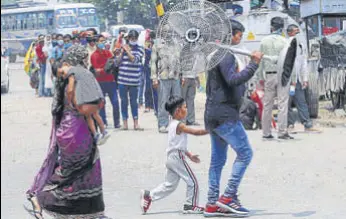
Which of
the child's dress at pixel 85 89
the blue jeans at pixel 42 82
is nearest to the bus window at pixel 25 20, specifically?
the blue jeans at pixel 42 82

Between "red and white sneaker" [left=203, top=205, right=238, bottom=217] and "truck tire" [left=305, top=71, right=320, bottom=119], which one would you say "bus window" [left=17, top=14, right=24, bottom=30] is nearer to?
"truck tire" [left=305, top=71, right=320, bottom=119]

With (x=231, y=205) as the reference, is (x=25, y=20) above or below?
above

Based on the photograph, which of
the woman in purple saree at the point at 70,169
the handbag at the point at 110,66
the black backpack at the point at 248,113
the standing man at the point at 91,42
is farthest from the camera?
the standing man at the point at 91,42

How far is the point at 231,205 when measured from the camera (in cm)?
895

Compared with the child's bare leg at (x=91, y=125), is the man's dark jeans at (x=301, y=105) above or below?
below

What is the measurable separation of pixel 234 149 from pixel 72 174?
5.71ft

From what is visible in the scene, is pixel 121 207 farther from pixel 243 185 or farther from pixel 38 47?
pixel 38 47

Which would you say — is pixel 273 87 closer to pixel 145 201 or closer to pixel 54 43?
pixel 145 201

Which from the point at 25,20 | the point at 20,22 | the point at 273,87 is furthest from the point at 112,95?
the point at 20,22

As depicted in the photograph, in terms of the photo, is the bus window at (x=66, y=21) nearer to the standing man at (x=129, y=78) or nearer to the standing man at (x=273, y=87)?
the standing man at (x=129, y=78)

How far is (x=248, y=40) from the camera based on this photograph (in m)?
21.8

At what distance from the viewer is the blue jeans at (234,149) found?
8922 millimetres

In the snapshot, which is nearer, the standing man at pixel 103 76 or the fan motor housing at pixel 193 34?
the fan motor housing at pixel 193 34

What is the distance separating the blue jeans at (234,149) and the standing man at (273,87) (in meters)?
5.43
